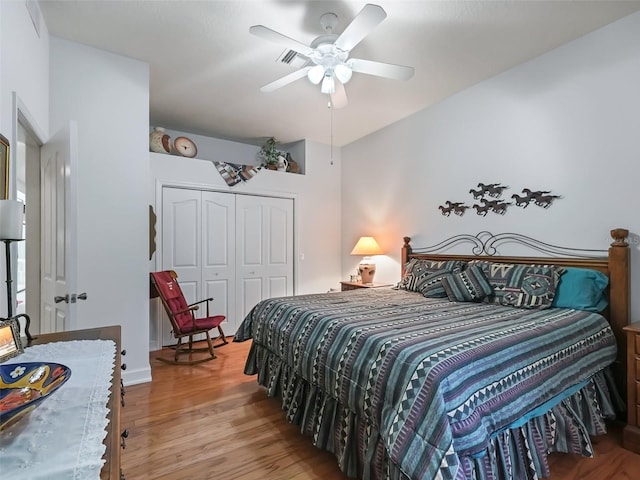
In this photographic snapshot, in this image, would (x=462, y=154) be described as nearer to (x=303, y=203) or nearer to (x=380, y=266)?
(x=380, y=266)

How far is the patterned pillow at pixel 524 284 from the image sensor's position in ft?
8.04

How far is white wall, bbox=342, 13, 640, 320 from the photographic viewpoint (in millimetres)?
2424

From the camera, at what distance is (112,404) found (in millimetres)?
904

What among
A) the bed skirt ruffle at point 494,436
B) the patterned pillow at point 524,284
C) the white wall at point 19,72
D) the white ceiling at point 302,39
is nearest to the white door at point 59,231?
the white wall at point 19,72

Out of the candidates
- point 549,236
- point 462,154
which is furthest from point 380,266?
point 549,236

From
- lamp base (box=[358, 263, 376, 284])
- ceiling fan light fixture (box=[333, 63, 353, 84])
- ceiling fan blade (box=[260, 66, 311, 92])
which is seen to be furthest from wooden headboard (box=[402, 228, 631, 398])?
ceiling fan blade (box=[260, 66, 311, 92])

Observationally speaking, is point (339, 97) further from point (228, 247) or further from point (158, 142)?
point (228, 247)

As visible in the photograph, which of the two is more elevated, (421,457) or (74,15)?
(74,15)

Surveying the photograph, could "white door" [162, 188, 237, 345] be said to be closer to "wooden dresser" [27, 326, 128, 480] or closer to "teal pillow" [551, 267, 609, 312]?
"wooden dresser" [27, 326, 128, 480]

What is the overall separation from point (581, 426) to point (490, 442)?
84cm

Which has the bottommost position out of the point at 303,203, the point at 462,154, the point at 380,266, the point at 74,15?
the point at 380,266

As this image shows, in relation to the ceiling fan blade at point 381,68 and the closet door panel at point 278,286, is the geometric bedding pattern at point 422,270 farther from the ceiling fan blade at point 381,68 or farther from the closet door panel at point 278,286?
the closet door panel at point 278,286

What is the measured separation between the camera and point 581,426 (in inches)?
73.6

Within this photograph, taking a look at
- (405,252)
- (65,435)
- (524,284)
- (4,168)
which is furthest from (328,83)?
(65,435)
